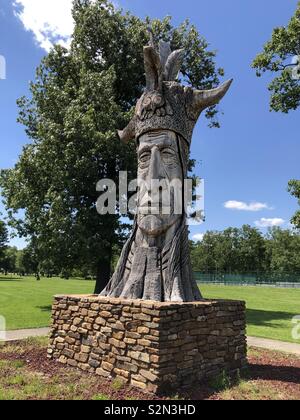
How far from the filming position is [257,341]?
34.9 feet

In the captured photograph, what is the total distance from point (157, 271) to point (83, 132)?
1020 cm

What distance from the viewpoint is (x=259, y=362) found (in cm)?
806

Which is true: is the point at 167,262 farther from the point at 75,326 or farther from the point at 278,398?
the point at 278,398

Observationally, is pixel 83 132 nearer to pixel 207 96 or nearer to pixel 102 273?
pixel 102 273

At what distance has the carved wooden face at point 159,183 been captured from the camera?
721cm

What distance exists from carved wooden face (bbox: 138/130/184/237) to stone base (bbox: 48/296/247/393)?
1.57 meters

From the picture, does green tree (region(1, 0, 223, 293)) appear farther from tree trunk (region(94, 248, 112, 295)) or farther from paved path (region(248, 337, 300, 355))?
paved path (region(248, 337, 300, 355))

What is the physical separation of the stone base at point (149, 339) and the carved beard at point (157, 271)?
1.64 ft

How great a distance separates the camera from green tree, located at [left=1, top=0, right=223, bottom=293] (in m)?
15.9

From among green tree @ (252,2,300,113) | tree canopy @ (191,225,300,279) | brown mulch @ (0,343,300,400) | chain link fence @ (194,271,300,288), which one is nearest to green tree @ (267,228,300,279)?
tree canopy @ (191,225,300,279)

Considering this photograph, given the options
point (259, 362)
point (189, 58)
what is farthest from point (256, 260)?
point (259, 362)

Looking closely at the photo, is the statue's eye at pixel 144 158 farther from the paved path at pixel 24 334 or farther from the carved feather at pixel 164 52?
the paved path at pixel 24 334

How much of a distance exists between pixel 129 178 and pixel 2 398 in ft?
40.4
